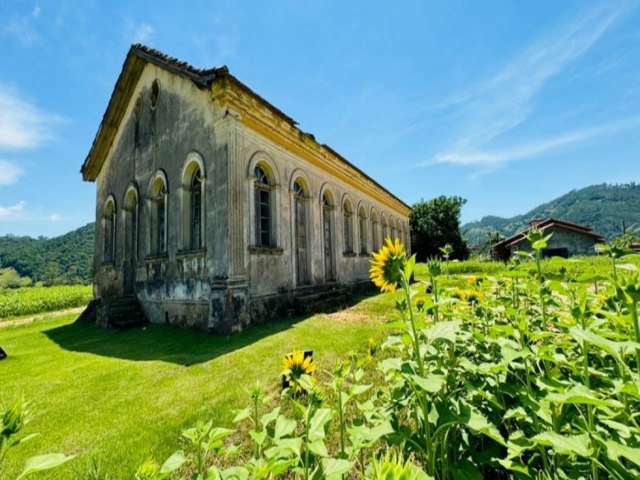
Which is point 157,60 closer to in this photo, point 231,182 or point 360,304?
point 231,182

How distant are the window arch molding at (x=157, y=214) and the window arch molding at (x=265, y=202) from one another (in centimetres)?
341

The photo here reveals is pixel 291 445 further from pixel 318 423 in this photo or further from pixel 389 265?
pixel 389 265

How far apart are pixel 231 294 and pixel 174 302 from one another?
2.72m

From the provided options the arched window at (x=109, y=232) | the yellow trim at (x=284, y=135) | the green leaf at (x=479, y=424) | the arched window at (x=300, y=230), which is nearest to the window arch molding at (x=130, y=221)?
the arched window at (x=109, y=232)

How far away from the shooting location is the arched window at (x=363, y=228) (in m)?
16.0

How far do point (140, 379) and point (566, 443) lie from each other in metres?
5.48

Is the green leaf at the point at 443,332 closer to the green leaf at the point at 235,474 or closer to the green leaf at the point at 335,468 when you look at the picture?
the green leaf at the point at 335,468

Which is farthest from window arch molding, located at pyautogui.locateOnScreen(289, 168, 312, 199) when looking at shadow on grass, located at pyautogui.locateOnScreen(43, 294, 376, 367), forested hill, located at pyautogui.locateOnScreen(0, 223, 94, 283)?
forested hill, located at pyautogui.locateOnScreen(0, 223, 94, 283)

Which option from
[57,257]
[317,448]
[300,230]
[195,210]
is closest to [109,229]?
[195,210]

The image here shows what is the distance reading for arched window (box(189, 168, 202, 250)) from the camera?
8.86 meters

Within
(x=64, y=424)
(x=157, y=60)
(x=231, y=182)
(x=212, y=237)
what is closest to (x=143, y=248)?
(x=212, y=237)

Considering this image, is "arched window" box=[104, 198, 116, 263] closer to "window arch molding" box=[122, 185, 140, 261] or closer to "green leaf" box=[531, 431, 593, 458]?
"window arch molding" box=[122, 185, 140, 261]

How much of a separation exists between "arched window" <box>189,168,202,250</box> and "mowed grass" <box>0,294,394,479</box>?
2.59 metres

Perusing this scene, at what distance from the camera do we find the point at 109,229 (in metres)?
12.8
